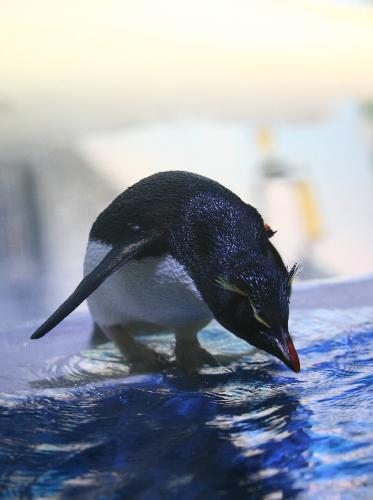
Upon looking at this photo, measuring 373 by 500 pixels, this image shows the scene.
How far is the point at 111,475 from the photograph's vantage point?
78cm

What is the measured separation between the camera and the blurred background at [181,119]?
6.77 ft

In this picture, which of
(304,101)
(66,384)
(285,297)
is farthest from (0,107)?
(285,297)

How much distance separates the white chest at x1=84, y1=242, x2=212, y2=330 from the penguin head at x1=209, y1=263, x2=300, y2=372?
74mm

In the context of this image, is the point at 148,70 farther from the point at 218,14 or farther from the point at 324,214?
the point at 324,214

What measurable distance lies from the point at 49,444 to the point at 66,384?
0.91ft

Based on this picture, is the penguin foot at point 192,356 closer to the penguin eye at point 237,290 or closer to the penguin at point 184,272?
the penguin at point 184,272

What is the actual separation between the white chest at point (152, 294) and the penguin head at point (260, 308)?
0.07 m

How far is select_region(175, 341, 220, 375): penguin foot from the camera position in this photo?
1.17 metres

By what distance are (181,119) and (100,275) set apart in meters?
1.74

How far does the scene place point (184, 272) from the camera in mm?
1081

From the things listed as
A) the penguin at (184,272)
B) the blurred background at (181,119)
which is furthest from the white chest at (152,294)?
the blurred background at (181,119)

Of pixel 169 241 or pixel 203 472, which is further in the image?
pixel 169 241

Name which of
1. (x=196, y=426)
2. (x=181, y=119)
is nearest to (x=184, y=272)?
(x=196, y=426)

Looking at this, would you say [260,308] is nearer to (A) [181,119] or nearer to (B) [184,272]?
(B) [184,272]
